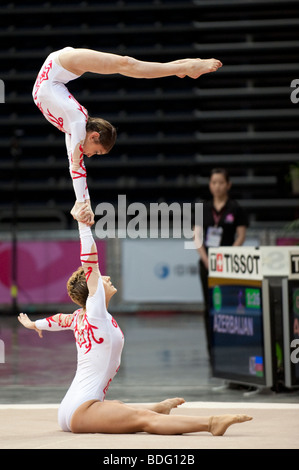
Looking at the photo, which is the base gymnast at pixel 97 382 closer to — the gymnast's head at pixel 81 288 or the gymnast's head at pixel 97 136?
the gymnast's head at pixel 81 288

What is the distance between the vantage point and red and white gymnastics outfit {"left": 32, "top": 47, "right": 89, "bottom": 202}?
3979mm

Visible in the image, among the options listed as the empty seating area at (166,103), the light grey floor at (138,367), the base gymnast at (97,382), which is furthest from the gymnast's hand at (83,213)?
the empty seating area at (166,103)

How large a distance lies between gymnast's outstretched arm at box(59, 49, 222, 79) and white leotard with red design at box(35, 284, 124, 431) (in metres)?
0.94

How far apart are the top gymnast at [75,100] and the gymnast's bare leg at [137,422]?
2.79 feet

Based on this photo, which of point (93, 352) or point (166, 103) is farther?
point (166, 103)

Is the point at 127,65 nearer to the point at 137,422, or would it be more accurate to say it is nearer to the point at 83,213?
the point at 83,213

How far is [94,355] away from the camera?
4.07 m

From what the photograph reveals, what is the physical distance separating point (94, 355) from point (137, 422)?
0.36m

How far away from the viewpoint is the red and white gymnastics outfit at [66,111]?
3979mm

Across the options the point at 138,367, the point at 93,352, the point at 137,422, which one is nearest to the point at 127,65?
the point at 93,352
